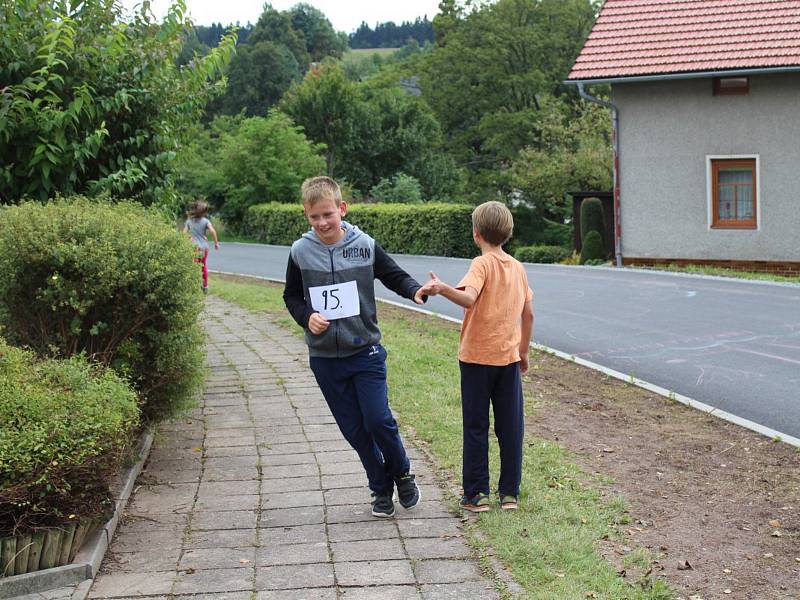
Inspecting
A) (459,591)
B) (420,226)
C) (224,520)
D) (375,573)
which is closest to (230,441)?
(224,520)

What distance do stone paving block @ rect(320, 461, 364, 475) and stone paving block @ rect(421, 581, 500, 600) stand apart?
1.95 m

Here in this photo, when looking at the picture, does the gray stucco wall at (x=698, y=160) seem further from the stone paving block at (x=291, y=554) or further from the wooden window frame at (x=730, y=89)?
the stone paving block at (x=291, y=554)

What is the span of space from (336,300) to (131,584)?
5.74ft

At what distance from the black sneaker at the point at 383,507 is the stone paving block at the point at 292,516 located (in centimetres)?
29

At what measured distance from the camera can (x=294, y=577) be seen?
471cm

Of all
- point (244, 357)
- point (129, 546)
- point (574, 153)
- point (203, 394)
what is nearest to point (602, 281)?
point (244, 357)

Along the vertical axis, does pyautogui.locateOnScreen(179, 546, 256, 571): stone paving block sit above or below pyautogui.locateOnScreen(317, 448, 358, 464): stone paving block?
below

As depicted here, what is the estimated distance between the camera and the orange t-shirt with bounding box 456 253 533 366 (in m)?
5.55

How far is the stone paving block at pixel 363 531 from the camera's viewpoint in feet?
17.2

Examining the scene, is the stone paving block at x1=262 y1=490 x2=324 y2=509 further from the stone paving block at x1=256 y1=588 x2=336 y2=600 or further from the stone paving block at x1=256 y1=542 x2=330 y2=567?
the stone paving block at x1=256 y1=588 x2=336 y2=600

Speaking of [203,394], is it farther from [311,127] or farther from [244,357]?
[311,127]

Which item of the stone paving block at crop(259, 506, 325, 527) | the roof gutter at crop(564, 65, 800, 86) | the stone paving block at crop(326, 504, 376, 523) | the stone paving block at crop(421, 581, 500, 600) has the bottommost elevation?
the stone paving block at crop(421, 581, 500, 600)

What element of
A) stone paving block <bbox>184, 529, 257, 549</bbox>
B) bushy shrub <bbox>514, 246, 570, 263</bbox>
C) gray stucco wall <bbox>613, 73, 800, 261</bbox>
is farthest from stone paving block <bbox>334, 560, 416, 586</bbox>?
bushy shrub <bbox>514, 246, 570, 263</bbox>

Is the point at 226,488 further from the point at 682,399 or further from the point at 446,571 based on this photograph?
the point at 682,399
